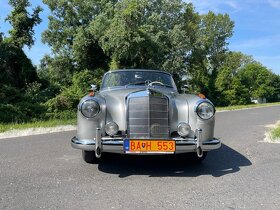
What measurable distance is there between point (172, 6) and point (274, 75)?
4411 cm

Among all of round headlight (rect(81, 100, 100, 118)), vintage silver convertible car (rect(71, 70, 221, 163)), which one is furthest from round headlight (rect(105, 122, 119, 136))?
round headlight (rect(81, 100, 100, 118))

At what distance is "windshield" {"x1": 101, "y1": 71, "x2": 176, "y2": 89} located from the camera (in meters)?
6.25

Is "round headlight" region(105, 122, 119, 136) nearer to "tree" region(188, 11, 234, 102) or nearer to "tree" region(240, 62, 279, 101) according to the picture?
"tree" region(188, 11, 234, 102)

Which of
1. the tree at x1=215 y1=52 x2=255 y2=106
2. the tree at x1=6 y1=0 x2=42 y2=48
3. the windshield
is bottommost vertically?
the tree at x1=215 y1=52 x2=255 y2=106

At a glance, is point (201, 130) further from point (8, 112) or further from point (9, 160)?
point (8, 112)

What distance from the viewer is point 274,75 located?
6800 cm

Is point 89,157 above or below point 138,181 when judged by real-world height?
above

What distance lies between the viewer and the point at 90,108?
4.76 meters

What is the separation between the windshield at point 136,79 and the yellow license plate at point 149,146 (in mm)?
1967

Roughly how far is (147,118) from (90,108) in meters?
0.85

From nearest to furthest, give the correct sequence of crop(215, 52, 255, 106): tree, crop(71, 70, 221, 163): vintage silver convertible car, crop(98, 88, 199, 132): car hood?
crop(71, 70, 221, 163): vintage silver convertible car, crop(98, 88, 199, 132): car hood, crop(215, 52, 255, 106): tree

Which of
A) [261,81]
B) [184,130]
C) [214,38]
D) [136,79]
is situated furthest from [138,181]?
[261,81]

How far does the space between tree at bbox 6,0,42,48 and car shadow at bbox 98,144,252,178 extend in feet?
64.6

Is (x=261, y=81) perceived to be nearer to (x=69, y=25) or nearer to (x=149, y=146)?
(x=69, y=25)
